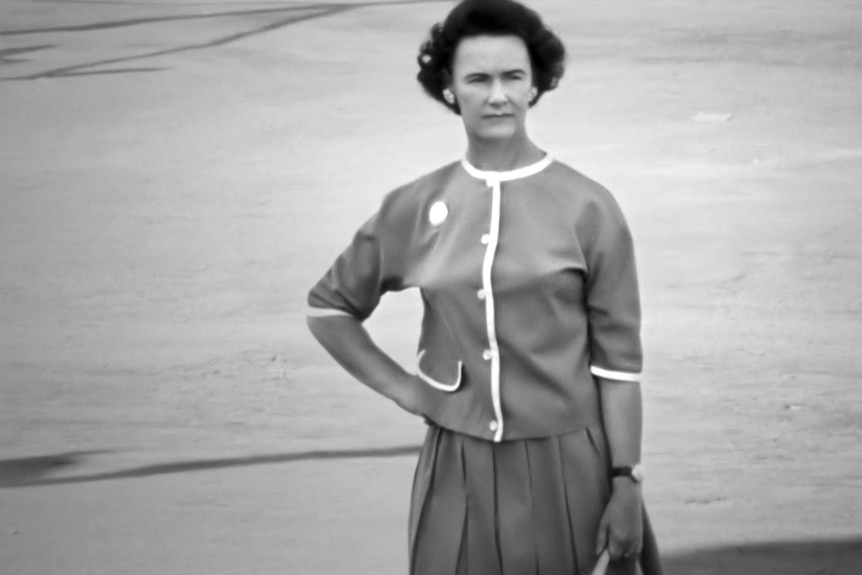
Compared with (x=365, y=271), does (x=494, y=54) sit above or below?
above

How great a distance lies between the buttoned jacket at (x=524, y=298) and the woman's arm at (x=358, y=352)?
131 mm

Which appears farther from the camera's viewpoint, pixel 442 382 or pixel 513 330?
pixel 442 382

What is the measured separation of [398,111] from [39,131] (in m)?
1.57

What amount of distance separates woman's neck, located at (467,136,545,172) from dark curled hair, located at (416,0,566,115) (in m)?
0.11

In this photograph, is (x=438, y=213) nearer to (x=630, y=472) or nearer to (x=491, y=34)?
(x=491, y=34)

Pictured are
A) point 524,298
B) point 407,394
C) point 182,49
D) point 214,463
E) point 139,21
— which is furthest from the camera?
point 139,21

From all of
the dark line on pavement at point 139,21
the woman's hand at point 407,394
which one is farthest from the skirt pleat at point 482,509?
the dark line on pavement at point 139,21

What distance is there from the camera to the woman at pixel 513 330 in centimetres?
289

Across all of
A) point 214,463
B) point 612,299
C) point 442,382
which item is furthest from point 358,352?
point 214,463

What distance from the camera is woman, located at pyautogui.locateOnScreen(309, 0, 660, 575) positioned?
2889 millimetres

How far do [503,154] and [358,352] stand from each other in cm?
44

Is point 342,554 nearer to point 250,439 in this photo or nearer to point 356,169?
point 250,439

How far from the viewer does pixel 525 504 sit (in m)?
2.96

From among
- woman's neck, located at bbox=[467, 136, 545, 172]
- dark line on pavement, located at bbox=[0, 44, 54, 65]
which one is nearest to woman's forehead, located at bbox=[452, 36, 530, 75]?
woman's neck, located at bbox=[467, 136, 545, 172]
